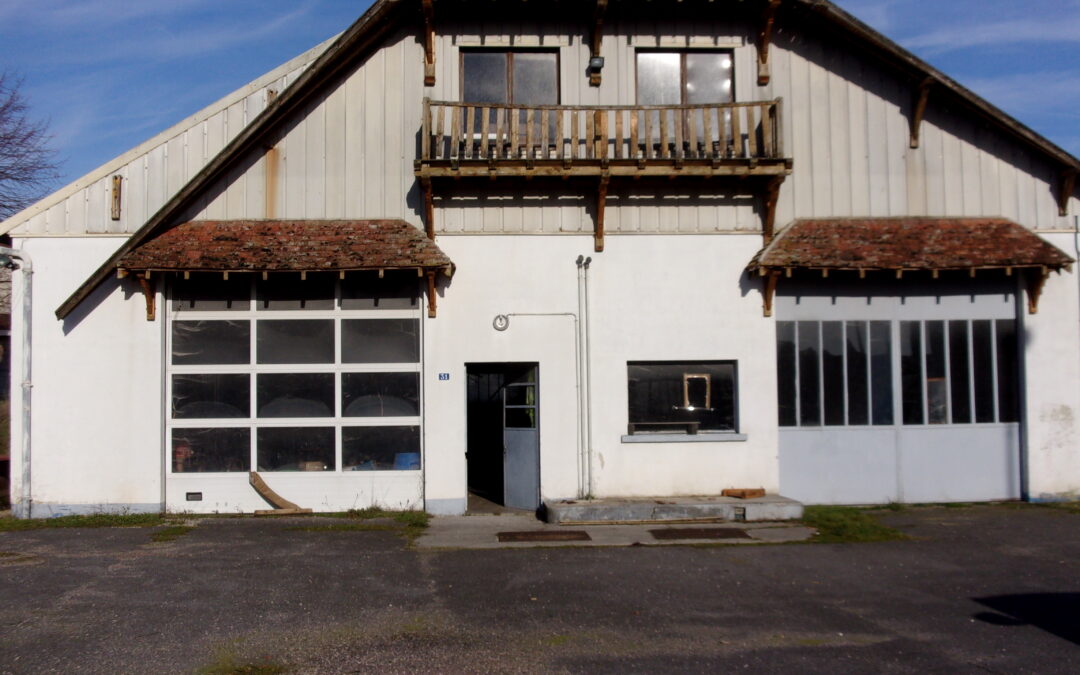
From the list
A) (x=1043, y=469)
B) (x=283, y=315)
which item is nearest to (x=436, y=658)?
(x=283, y=315)

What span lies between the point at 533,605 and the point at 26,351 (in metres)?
8.93

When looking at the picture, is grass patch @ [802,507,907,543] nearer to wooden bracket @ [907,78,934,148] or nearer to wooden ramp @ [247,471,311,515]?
wooden bracket @ [907,78,934,148]

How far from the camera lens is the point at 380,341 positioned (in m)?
13.1

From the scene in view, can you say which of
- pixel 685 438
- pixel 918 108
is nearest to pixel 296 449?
pixel 685 438

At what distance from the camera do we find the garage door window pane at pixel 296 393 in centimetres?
1300

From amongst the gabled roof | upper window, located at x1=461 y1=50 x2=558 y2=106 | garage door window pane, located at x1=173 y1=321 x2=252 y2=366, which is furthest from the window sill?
the gabled roof

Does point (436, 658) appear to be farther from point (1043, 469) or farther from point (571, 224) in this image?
point (1043, 469)

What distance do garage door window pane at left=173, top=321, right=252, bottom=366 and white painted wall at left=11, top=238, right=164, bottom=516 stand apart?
31 cm

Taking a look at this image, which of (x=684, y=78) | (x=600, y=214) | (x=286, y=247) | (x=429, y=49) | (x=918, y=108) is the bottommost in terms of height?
(x=286, y=247)

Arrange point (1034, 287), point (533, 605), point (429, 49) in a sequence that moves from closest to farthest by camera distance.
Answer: point (533, 605)
point (429, 49)
point (1034, 287)

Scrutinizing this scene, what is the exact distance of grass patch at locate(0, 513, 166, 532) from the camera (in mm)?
12070

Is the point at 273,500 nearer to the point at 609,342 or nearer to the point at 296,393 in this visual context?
the point at 296,393

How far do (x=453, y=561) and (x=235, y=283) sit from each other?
573cm

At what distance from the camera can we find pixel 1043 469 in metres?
13.4
